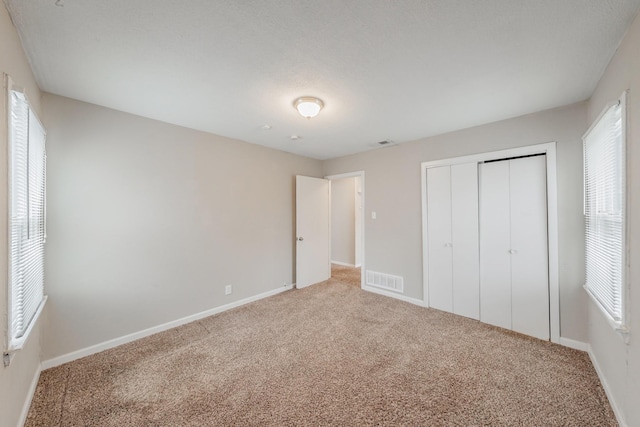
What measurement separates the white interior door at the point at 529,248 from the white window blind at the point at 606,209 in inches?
14.5

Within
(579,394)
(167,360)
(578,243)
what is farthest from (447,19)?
(167,360)

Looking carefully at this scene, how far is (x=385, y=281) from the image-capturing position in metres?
4.00

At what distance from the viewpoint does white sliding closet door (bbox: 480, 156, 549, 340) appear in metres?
2.65

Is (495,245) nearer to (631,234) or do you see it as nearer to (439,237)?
(439,237)

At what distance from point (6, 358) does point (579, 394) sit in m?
3.76

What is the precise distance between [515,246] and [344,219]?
3.90 m

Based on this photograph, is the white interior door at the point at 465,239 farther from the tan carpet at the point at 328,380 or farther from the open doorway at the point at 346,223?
the open doorway at the point at 346,223

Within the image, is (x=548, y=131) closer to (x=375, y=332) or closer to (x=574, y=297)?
(x=574, y=297)

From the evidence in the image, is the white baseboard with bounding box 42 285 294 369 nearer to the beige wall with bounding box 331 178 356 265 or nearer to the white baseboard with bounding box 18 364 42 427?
the white baseboard with bounding box 18 364 42 427

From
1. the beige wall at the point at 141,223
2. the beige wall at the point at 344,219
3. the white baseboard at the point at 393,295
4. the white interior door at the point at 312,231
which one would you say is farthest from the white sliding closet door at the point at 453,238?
the beige wall at the point at 344,219

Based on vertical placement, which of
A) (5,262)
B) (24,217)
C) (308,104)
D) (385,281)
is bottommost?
(385,281)

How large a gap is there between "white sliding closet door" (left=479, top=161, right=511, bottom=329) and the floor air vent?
111 cm

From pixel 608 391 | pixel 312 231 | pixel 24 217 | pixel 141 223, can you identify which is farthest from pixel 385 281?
pixel 24 217

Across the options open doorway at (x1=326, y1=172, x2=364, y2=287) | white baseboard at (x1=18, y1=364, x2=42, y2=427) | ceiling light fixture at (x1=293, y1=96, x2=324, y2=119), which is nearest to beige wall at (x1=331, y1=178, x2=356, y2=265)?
open doorway at (x1=326, y1=172, x2=364, y2=287)
